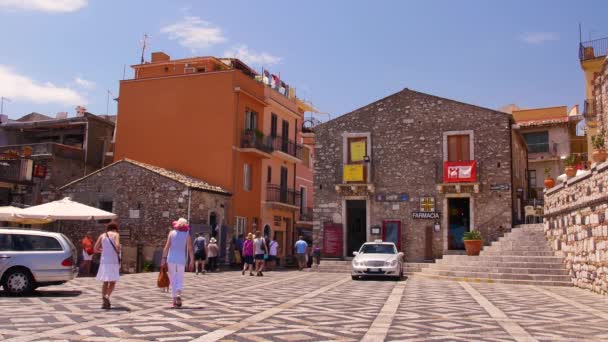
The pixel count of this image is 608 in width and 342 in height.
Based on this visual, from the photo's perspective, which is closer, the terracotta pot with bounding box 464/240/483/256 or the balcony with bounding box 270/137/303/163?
the terracotta pot with bounding box 464/240/483/256

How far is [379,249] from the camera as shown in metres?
20.0

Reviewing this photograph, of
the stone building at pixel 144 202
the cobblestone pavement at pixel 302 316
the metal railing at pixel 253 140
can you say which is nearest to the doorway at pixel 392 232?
the stone building at pixel 144 202

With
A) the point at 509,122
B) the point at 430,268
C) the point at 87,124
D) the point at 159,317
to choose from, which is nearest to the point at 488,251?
the point at 430,268

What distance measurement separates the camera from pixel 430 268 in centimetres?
2141

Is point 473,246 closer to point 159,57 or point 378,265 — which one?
point 378,265

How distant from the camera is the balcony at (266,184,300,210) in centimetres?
3108

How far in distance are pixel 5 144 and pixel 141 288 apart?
21.0 meters

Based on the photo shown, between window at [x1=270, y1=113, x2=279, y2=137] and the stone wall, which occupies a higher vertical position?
window at [x1=270, y1=113, x2=279, y2=137]

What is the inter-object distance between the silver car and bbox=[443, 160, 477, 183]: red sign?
55.1 ft

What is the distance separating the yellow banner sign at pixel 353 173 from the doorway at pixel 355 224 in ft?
3.56

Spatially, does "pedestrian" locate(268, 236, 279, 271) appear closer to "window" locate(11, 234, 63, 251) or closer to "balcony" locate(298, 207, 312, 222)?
"balcony" locate(298, 207, 312, 222)

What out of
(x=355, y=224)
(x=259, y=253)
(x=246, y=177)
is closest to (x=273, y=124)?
(x=246, y=177)

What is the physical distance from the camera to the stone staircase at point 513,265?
17.2m

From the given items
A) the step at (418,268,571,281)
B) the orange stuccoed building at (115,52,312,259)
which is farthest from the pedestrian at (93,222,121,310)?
the orange stuccoed building at (115,52,312,259)
